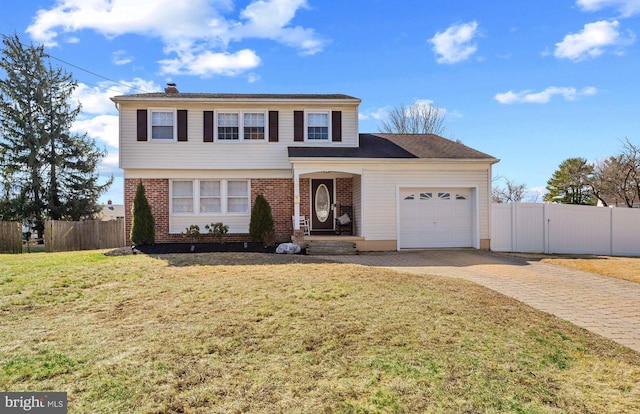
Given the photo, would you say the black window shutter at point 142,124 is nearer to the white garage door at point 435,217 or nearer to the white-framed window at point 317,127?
the white-framed window at point 317,127

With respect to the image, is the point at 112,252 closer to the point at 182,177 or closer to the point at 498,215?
the point at 182,177

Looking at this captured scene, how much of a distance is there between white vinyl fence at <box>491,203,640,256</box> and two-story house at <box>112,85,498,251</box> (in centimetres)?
79

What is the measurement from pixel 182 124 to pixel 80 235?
8.19 metres

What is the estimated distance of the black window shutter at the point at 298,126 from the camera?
1617cm

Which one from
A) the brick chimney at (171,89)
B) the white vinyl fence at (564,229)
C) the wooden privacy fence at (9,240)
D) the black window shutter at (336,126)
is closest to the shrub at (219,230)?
the black window shutter at (336,126)

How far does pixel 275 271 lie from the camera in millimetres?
9383

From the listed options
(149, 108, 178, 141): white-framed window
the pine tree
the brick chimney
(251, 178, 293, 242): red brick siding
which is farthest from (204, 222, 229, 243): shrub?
the brick chimney

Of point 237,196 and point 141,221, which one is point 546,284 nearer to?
point 237,196

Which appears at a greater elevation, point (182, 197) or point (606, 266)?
point (182, 197)

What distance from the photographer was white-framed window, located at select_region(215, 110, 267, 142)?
52.5 feet

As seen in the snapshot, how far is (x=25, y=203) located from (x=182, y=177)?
1563 cm

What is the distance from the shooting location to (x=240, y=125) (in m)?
16.0

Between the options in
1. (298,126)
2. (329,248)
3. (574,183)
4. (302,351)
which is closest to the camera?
(302,351)

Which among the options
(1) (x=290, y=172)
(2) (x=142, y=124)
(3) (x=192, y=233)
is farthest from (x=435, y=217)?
(2) (x=142, y=124)
